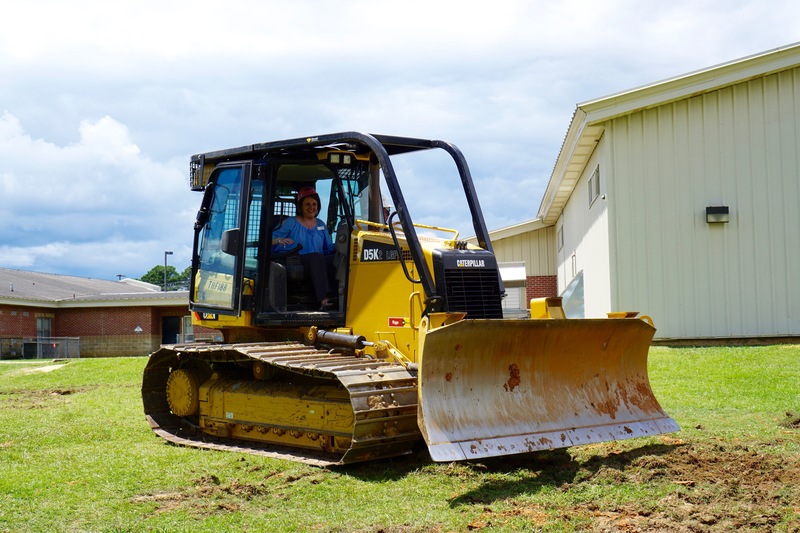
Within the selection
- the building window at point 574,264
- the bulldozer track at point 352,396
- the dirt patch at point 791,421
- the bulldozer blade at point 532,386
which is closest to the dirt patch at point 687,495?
the bulldozer blade at point 532,386

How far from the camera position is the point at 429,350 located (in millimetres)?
6375

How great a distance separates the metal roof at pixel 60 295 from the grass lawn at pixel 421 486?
95.3 feet

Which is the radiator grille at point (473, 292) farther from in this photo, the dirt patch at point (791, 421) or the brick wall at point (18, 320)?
the brick wall at point (18, 320)

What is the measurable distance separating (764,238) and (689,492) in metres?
11.4

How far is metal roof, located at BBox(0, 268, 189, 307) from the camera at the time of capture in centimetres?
3703

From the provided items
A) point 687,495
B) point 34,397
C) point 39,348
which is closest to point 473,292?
point 687,495

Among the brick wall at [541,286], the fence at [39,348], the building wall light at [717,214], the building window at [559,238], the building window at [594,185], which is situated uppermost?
the building window at [594,185]

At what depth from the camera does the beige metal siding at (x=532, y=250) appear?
27.2 metres

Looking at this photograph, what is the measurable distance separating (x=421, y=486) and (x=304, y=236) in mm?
3173

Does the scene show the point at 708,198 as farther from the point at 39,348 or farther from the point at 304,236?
the point at 39,348

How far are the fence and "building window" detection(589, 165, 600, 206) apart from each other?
23.7m

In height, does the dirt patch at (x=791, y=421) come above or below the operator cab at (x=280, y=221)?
below

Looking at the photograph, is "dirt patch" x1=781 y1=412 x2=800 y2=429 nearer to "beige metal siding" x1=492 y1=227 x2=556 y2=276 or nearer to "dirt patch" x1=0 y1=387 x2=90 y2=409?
"dirt patch" x1=0 y1=387 x2=90 y2=409

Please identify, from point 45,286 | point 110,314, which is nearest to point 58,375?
point 110,314
